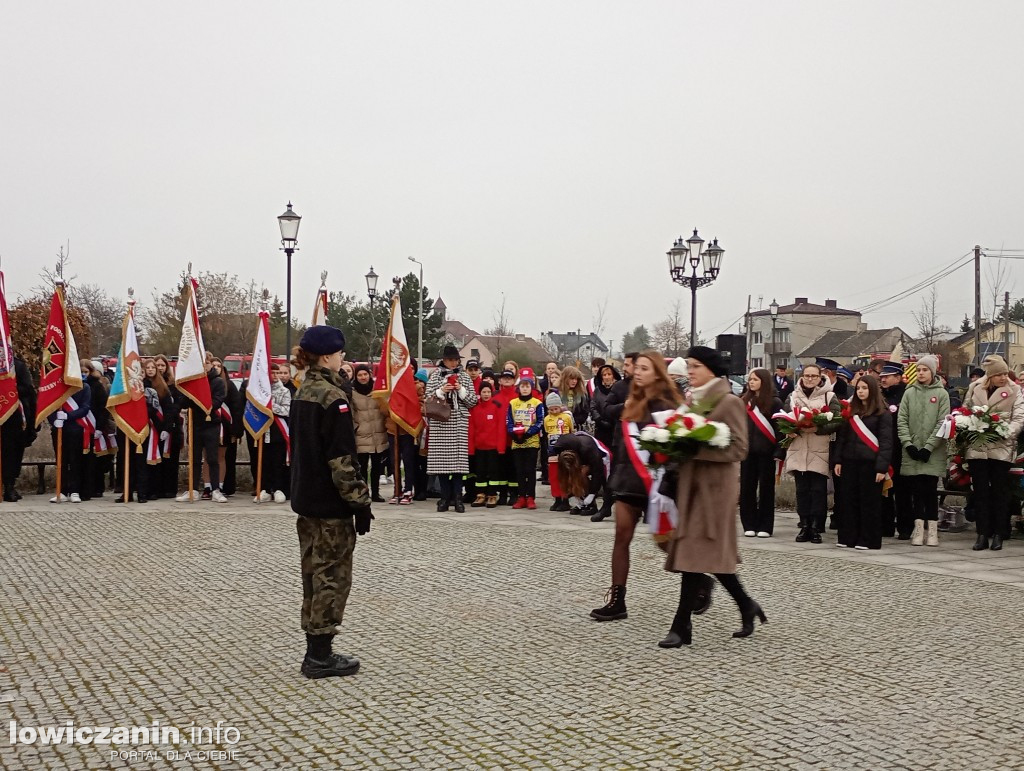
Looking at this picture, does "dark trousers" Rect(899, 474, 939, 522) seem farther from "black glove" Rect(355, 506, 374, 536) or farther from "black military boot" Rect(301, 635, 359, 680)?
"black military boot" Rect(301, 635, 359, 680)

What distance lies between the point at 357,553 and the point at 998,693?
6.38 metres

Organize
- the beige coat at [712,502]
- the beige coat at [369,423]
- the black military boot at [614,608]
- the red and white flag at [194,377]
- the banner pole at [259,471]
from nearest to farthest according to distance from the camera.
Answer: the beige coat at [712,502]
the black military boot at [614,608]
the beige coat at [369,423]
the red and white flag at [194,377]
the banner pole at [259,471]

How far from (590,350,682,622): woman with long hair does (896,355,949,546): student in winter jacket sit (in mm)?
5172

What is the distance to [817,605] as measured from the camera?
8.41 meters

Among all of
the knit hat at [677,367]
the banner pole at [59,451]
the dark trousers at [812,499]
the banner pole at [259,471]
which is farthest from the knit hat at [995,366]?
the banner pole at [59,451]

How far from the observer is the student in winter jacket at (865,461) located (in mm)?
11477

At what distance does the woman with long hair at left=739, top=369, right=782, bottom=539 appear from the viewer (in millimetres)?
12125

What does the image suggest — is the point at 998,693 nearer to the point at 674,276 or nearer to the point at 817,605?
the point at 817,605

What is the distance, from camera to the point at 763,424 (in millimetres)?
12102

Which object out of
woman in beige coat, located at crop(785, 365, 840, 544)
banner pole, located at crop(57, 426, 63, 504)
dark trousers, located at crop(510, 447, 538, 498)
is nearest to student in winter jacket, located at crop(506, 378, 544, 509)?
dark trousers, located at crop(510, 447, 538, 498)

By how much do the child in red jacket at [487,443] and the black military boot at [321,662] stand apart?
8.89 metres

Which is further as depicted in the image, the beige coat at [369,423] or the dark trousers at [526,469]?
the dark trousers at [526,469]

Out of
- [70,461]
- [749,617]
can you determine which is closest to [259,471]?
[70,461]

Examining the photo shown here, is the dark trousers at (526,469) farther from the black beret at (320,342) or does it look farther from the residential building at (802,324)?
the residential building at (802,324)
